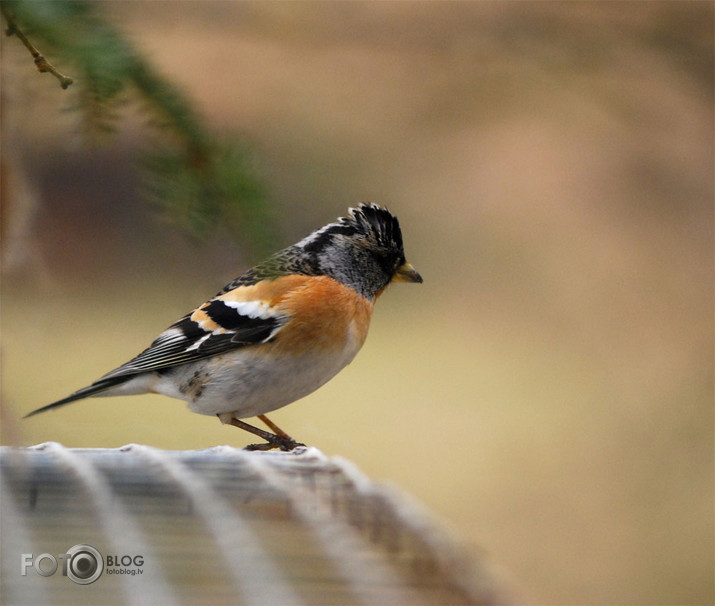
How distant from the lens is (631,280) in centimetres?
307

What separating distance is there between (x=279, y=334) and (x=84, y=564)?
0.59 m

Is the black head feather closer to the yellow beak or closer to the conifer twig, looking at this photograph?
the yellow beak

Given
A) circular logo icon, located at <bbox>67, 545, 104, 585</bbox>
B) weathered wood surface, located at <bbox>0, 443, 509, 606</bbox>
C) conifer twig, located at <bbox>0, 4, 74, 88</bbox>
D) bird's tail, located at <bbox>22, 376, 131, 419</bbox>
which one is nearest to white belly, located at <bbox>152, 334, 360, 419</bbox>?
bird's tail, located at <bbox>22, 376, 131, 419</bbox>

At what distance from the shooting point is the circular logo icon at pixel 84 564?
60cm

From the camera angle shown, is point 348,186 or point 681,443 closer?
point 681,443

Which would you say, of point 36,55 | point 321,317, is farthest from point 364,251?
point 36,55

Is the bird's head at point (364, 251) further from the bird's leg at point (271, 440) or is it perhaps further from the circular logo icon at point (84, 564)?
the circular logo icon at point (84, 564)

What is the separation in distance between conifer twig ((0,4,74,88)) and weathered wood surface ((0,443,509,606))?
0.21 m

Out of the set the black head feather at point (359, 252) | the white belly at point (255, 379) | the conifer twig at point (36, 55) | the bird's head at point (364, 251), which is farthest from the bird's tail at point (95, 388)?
the conifer twig at point (36, 55)

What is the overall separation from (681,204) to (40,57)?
6.80 feet

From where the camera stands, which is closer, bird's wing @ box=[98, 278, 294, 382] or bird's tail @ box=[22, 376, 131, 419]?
bird's tail @ box=[22, 376, 131, 419]

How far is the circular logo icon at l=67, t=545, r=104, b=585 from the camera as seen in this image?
604 millimetres

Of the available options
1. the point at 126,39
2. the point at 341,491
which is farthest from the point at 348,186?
the point at 126,39

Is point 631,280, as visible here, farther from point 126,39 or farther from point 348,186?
point 126,39
